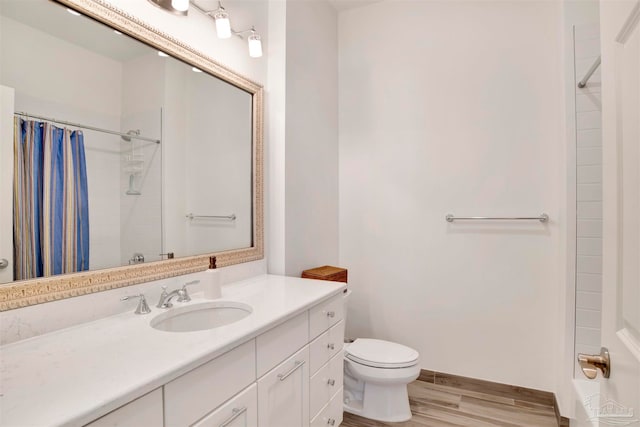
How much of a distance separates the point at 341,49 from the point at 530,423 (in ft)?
9.32

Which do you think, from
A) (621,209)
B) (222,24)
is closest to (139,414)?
(621,209)

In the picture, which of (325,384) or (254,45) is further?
(254,45)

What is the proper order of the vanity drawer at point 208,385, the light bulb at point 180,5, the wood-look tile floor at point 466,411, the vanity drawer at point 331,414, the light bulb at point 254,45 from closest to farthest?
the vanity drawer at point 208,385
the light bulb at point 180,5
the vanity drawer at point 331,414
the light bulb at point 254,45
the wood-look tile floor at point 466,411

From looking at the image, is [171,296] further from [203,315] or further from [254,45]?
[254,45]

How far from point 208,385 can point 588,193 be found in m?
2.06

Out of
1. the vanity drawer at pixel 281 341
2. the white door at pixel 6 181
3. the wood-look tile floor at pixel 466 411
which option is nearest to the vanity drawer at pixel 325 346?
the vanity drawer at pixel 281 341

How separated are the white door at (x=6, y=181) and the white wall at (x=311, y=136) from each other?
1.24 m

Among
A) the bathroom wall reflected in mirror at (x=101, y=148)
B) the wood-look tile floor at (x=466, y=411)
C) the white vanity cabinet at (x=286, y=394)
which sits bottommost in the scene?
the wood-look tile floor at (x=466, y=411)

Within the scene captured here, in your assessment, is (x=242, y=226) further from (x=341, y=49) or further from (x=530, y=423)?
(x=530, y=423)

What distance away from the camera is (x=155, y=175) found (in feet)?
4.49

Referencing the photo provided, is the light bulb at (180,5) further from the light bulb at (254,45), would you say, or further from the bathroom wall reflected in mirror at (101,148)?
the light bulb at (254,45)

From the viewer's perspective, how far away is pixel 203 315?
134 centimetres

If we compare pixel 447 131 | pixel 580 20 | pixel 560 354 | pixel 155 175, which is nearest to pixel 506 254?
pixel 560 354

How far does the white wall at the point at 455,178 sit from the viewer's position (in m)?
2.05
